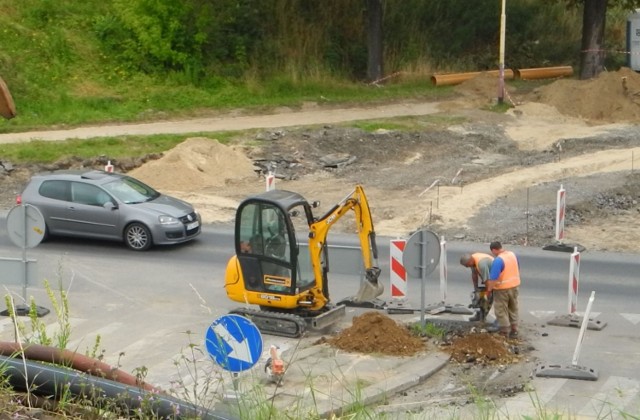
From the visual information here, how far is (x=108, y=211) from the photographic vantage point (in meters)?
22.4

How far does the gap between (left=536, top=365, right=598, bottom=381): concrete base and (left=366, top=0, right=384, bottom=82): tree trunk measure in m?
28.4

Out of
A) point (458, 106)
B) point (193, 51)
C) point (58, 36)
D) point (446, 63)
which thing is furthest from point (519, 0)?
point (58, 36)

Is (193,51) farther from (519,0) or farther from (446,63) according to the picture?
(519,0)

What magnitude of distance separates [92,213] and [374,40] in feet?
69.9

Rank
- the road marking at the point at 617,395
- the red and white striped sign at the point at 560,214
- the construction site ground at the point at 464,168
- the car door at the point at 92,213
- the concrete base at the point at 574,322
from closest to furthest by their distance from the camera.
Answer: the road marking at the point at 617,395 → the concrete base at the point at 574,322 → the red and white striped sign at the point at 560,214 → the car door at the point at 92,213 → the construction site ground at the point at 464,168

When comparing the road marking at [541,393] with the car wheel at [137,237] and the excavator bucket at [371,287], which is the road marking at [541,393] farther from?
the car wheel at [137,237]

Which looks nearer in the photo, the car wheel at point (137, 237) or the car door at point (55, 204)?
the car wheel at point (137, 237)

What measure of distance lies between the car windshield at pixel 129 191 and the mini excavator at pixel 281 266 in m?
6.73

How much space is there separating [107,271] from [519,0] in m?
34.0

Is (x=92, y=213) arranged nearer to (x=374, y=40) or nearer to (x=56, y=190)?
(x=56, y=190)

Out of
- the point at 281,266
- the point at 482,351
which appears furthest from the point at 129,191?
the point at 482,351

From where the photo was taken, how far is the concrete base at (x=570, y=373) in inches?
562

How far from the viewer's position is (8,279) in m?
17.0

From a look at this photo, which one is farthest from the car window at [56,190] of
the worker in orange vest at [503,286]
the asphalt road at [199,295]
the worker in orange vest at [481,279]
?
the worker in orange vest at [503,286]
